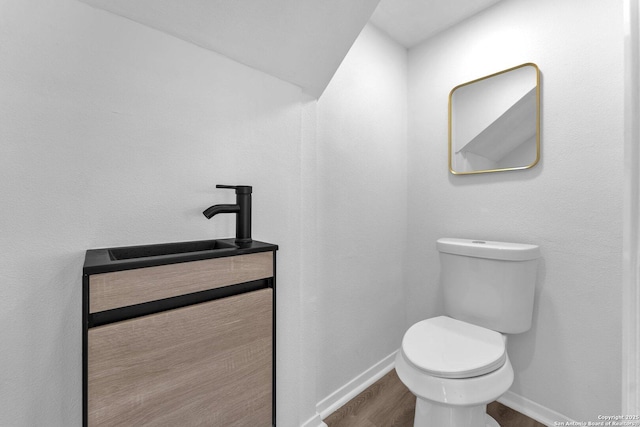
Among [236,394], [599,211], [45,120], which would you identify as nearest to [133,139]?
[45,120]

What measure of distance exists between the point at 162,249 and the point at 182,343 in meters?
0.29

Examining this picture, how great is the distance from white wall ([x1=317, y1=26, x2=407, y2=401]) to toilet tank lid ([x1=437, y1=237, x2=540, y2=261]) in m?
0.44

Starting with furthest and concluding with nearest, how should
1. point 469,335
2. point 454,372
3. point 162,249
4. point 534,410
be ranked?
1. point 534,410
2. point 469,335
3. point 454,372
4. point 162,249

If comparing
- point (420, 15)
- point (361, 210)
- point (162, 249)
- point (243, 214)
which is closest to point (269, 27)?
point (243, 214)

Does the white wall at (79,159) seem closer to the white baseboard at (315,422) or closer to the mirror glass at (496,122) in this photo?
the white baseboard at (315,422)

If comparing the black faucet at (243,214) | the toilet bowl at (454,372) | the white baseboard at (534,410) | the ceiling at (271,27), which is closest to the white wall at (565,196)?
the white baseboard at (534,410)

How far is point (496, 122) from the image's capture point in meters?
1.52

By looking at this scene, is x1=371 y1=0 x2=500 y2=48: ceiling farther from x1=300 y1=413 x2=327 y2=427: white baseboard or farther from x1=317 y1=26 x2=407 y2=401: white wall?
x1=300 y1=413 x2=327 y2=427: white baseboard

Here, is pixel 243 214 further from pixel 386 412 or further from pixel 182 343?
pixel 386 412

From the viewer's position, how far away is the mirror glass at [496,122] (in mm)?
1405

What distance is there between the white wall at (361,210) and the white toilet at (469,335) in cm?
38

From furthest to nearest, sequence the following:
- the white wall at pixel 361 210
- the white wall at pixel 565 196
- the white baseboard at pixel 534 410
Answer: the white wall at pixel 361 210 → the white baseboard at pixel 534 410 → the white wall at pixel 565 196

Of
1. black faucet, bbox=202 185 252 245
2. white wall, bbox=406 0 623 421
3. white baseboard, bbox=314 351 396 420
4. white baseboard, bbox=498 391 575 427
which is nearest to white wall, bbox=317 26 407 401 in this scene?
white baseboard, bbox=314 351 396 420

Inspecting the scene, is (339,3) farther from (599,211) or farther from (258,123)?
(599,211)
